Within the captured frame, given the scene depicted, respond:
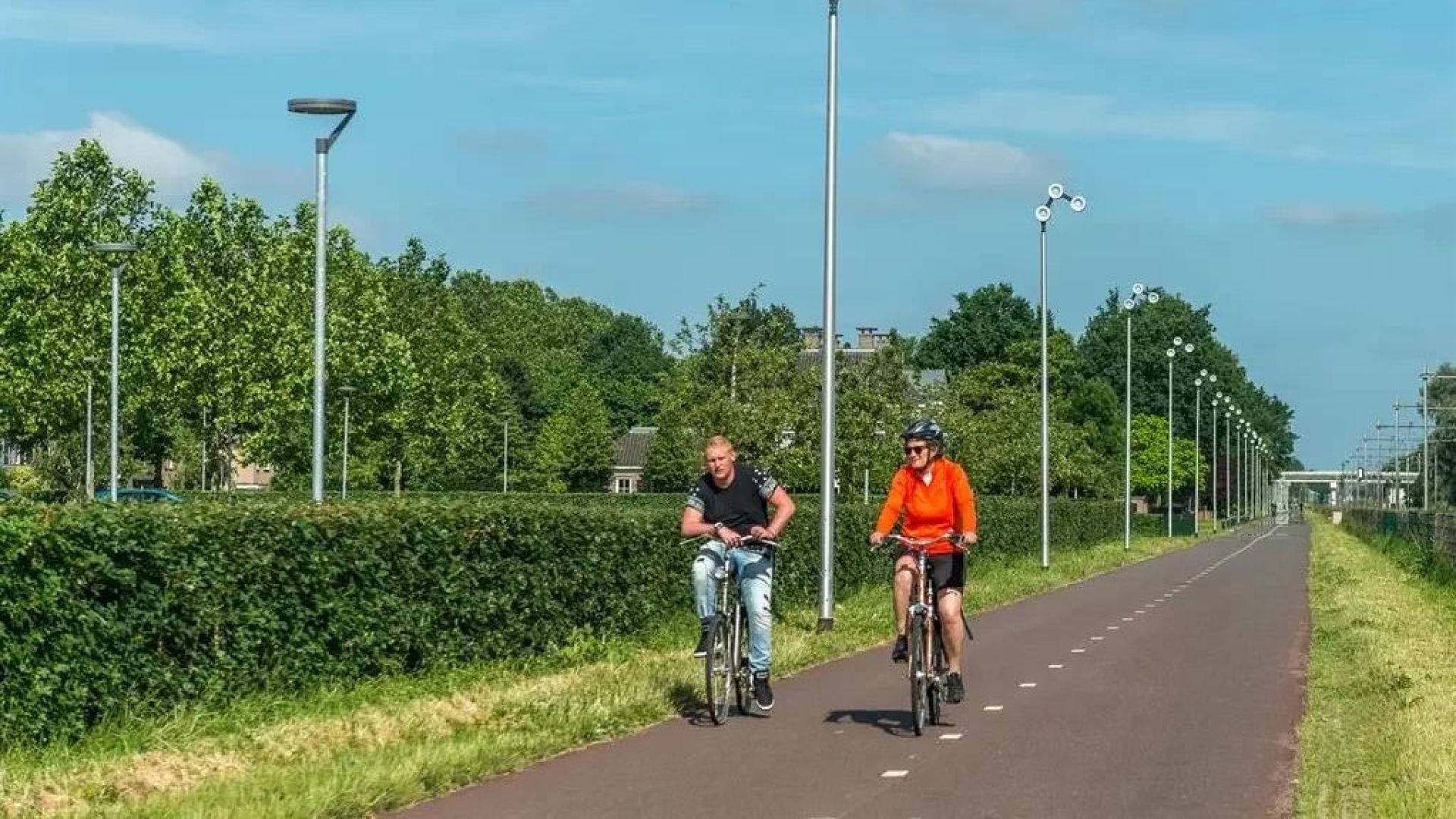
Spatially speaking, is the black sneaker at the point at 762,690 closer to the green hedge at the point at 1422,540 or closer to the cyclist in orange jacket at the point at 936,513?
the cyclist in orange jacket at the point at 936,513

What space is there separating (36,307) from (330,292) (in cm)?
1329

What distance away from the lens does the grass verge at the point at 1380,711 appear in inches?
395

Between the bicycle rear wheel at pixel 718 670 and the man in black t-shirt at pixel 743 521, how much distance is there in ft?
0.61

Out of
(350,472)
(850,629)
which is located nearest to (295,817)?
(850,629)

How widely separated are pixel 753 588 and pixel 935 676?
51.9 inches

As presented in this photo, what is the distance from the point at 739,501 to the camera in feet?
44.8

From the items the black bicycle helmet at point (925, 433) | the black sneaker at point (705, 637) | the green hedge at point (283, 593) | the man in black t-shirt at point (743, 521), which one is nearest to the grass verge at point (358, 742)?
the green hedge at point (283, 593)

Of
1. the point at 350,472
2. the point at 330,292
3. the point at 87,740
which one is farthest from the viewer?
the point at 350,472

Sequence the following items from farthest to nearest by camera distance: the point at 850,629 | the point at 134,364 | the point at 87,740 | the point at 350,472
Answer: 1. the point at 350,472
2. the point at 134,364
3. the point at 850,629
4. the point at 87,740

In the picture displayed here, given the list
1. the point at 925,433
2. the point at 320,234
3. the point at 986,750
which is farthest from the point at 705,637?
the point at 320,234

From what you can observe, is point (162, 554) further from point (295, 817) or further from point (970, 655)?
point (970, 655)

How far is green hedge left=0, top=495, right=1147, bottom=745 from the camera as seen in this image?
10.9 m

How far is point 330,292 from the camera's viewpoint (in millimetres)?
68125

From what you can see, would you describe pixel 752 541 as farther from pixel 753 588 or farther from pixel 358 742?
pixel 358 742
